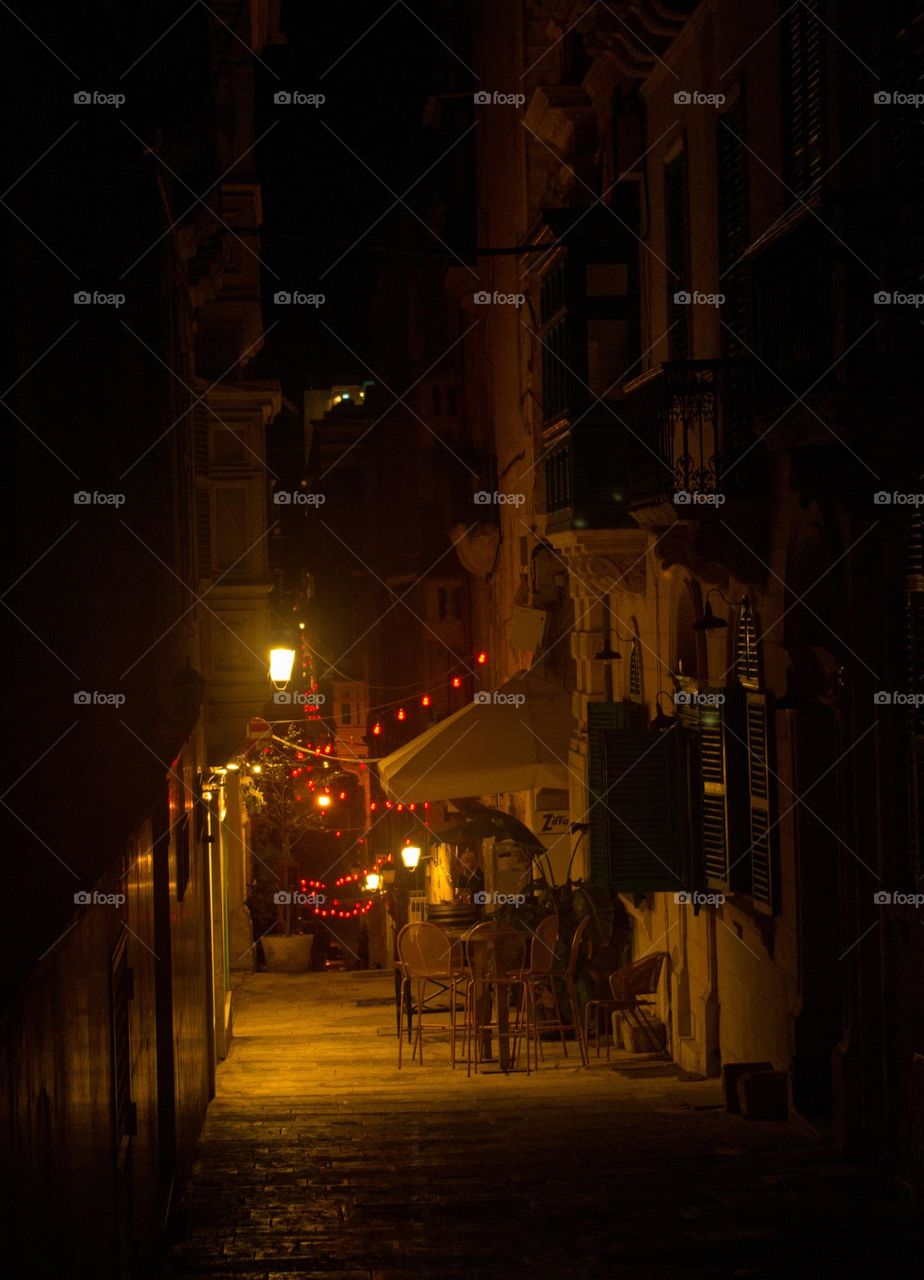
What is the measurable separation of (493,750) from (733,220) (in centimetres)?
870

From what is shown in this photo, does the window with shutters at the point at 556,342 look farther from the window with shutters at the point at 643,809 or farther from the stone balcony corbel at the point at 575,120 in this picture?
the window with shutters at the point at 643,809

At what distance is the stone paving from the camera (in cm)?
805

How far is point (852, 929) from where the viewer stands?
10617 millimetres

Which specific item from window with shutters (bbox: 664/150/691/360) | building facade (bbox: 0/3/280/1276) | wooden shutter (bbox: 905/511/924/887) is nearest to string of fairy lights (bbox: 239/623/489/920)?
building facade (bbox: 0/3/280/1276)

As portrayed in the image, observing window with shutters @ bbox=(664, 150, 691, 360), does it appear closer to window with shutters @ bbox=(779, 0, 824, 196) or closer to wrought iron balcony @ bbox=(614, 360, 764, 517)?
wrought iron balcony @ bbox=(614, 360, 764, 517)

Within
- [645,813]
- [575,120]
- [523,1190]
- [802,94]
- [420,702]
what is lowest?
[523,1190]

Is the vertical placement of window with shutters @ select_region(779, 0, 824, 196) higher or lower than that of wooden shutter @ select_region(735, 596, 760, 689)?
higher

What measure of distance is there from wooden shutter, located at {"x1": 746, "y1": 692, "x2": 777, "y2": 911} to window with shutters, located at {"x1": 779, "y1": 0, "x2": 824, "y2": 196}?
3.99 metres

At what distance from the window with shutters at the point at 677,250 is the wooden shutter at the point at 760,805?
4141 millimetres

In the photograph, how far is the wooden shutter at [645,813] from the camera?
48.6 ft

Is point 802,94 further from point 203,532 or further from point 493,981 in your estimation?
point 203,532

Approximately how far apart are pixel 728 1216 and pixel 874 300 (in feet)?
18.1

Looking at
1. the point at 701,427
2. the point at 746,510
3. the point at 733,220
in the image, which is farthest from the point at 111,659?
the point at 733,220

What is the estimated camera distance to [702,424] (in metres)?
13.2
